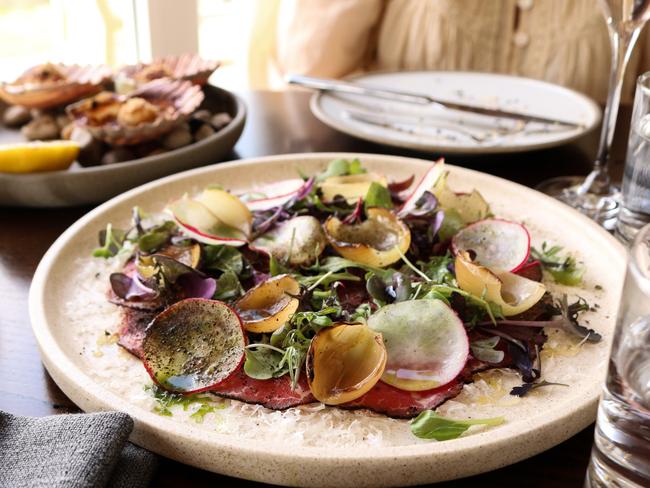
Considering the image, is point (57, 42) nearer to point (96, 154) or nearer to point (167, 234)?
point (96, 154)

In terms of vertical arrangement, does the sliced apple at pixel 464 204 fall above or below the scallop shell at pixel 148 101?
above

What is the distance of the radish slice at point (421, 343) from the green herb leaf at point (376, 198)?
26 cm

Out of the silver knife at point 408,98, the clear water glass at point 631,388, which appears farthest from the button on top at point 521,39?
the clear water glass at point 631,388

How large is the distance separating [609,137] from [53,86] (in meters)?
1.02

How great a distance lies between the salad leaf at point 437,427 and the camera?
0.62m

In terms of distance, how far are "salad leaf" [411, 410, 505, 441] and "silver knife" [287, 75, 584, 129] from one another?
0.89m

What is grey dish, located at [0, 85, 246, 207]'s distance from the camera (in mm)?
1120

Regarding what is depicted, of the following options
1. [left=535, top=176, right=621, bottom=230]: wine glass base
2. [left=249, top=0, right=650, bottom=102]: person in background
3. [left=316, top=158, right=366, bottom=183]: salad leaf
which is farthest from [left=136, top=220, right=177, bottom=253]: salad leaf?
[left=249, top=0, right=650, bottom=102]: person in background

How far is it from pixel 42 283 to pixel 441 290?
1.48 feet

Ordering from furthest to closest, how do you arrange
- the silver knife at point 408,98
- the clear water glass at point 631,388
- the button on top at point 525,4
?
the button on top at point 525,4 < the silver knife at point 408,98 < the clear water glass at point 631,388

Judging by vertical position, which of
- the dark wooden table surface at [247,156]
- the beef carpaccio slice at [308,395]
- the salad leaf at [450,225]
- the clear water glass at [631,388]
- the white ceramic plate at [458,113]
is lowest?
the dark wooden table surface at [247,156]

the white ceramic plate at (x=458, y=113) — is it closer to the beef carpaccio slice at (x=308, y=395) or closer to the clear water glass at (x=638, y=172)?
the clear water glass at (x=638, y=172)

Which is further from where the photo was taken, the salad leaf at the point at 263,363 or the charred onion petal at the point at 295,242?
the charred onion petal at the point at 295,242

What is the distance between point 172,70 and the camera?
159 cm
